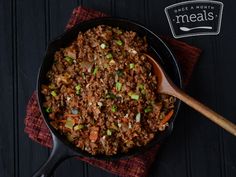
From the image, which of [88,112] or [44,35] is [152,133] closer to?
[88,112]

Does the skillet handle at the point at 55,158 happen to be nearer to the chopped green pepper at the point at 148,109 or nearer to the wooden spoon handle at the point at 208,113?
the chopped green pepper at the point at 148,109

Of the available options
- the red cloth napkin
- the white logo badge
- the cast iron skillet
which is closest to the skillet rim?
the cast iron skillet

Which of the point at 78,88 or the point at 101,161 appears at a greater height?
the point at 78,88

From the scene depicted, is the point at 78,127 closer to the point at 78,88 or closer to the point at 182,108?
the point at 78,88

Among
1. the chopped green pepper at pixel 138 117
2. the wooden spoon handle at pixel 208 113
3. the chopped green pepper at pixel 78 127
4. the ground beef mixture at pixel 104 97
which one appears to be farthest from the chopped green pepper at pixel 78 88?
the wooden spoon handle at pixel 208 113

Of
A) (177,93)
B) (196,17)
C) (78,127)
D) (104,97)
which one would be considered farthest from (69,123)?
(196,17)
